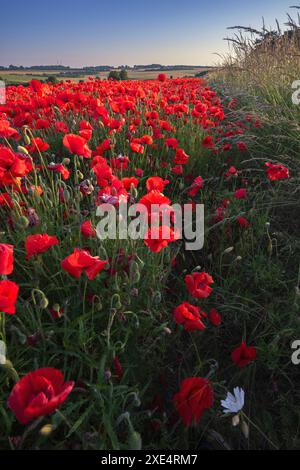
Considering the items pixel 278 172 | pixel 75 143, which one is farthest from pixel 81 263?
pixel 278 172

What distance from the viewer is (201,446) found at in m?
1.35

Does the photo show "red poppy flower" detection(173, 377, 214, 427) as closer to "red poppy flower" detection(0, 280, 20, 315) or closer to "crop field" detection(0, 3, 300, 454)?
"crop field" detection(0, 3, 300, 454)

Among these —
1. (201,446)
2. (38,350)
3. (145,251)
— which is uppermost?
(145,251)

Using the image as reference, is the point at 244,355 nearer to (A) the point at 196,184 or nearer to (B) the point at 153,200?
(B) the point at 153,200

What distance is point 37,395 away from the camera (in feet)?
2.94

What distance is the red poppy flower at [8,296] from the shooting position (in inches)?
41.3

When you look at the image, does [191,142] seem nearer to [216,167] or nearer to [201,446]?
[216,167]

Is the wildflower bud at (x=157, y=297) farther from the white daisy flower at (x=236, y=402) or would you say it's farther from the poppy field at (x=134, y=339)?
the white daisy flower at (x=236, y=402)

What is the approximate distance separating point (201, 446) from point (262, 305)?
0.86 m

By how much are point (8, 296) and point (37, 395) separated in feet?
1.01

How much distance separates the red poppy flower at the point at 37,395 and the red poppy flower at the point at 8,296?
0.22 m

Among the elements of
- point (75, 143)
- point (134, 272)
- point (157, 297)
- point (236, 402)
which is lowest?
point (236, 402)

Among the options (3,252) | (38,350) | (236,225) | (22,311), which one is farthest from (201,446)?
(236,225)
